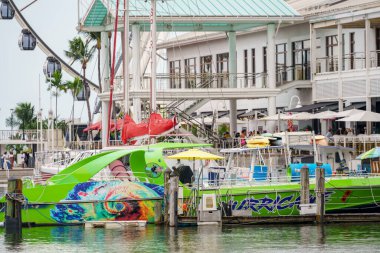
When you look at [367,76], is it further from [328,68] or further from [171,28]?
[171,28]

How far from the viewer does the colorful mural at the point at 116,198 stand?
54062mm

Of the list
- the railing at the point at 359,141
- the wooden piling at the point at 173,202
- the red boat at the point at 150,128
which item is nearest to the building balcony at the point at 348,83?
the railing at the point at 359,141

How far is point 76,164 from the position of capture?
5741 cm

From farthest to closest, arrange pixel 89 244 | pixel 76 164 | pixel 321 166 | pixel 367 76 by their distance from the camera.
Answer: pixel 367 76
pixel 76 164
pixel 321 166
pixel 89 244

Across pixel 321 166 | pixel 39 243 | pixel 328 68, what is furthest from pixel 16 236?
pixel 328 68

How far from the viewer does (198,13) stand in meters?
76.8

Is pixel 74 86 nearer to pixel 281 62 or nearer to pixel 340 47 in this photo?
pixel 281 62

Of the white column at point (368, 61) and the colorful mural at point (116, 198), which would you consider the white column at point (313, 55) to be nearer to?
the white column at point (368, 61)

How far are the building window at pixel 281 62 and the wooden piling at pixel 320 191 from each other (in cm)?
3106

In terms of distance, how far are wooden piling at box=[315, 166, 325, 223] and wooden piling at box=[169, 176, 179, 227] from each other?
5.02 metres

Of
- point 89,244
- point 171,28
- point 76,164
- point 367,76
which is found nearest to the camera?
point 89,244

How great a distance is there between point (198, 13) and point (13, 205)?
26.0 metres

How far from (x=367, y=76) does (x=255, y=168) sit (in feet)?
64.9

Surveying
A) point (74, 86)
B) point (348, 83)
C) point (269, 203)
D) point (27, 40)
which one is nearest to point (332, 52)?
point (348, 83)
